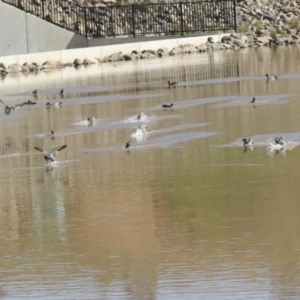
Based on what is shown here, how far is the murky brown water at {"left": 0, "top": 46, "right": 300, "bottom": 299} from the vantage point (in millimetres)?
8992

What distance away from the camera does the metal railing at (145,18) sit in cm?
4562

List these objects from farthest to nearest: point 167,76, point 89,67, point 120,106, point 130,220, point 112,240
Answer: point 89,67 < point 167,76 < point 120,106 < point 130,220 < point 112,240

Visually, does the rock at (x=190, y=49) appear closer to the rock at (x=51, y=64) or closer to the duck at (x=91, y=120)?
the rock at (x=51, y=64)

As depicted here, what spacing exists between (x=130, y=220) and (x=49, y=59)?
90.0 ft

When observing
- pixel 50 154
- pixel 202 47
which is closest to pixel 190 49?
pixel 202 47

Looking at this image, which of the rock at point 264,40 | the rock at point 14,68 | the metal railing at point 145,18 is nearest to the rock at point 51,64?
the rock at point 14,68

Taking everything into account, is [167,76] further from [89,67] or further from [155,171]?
[155,171]

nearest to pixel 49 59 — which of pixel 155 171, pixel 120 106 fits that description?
pixel 120 106

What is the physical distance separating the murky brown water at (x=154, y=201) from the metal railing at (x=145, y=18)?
2199 cm

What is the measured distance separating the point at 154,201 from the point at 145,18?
3573 centimetres

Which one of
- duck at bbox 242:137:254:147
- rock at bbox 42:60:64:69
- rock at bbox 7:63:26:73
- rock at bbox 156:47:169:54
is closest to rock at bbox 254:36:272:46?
rock at bbox 156:47:169:54

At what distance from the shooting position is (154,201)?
481 inches

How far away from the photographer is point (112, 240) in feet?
34.4

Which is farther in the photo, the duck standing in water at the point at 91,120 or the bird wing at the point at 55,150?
the duck standing in water at the point at 91,120
